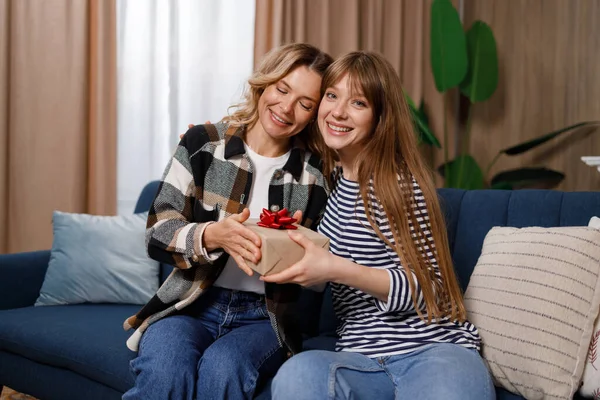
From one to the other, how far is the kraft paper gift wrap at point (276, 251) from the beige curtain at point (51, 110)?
196 cm

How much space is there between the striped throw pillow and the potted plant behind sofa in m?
2.00

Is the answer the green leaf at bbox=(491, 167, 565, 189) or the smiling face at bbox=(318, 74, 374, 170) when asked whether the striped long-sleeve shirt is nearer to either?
the smiling face at bbox=(318, 74, 374, 170)

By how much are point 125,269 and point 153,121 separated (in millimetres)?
1174

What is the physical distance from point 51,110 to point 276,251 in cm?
209

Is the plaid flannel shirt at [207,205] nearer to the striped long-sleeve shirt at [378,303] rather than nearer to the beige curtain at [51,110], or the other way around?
the striped long-sleeve shirt at [378,303]

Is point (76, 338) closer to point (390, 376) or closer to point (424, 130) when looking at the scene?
point (390, 376)

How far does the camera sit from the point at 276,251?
1.36 metres

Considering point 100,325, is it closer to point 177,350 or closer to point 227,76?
point 177,350

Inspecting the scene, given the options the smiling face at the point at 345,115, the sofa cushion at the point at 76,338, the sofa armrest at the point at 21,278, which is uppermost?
the smiling face at the point at 345,115

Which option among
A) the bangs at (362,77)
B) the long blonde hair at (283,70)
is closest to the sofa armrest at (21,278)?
the long blonde hair at (283,70)

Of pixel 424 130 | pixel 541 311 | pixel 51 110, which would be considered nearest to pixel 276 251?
pixel 541 311

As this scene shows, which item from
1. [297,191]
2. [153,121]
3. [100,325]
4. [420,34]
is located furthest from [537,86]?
[100,325]

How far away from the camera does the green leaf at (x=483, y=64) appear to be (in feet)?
12.0

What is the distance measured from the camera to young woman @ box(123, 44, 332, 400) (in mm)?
1540
